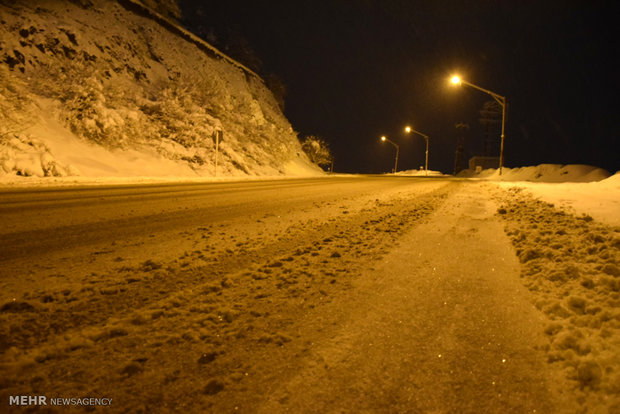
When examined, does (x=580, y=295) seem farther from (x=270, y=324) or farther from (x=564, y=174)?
(x=564, y=174)

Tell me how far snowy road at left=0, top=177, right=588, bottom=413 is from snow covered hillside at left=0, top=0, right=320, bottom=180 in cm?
1187

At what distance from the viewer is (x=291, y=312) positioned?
197cm

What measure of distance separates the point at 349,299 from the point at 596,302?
1.54 m

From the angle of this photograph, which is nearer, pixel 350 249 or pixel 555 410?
pixel 555 410

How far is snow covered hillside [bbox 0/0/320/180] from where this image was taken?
46.9ft

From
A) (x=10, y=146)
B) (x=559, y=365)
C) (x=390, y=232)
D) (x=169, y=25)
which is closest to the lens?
(x=559, y=365)

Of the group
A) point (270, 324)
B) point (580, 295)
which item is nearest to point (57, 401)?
point (270, 324)

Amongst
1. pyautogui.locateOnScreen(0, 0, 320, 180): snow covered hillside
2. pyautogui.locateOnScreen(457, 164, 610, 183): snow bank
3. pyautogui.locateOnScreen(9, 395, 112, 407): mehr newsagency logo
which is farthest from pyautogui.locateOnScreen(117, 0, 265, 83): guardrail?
pyautogui.locateOnScreen(9, 395, 112, 407): mehr newsagency logo

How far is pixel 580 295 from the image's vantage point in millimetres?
2107

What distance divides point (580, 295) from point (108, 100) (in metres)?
22.5

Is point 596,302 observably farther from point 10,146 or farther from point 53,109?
point 53,109

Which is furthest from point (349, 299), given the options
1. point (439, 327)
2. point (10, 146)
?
point (10, 146)

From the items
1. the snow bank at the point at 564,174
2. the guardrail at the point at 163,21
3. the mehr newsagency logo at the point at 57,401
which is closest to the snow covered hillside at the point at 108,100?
the guardrail at the point at 163,21

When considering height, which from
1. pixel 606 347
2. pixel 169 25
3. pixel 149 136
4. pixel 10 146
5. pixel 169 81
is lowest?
pixel 606 347
